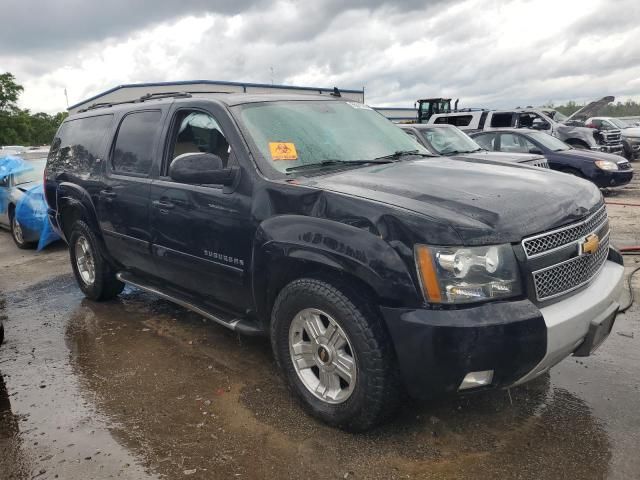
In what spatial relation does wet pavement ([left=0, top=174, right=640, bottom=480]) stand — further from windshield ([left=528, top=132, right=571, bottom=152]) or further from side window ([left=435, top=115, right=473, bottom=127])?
side window ([left=435, top=115, right=473, bottom=127])

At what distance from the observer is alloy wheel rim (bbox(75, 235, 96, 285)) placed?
17.2ft

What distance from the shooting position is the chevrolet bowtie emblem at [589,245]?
108 inches

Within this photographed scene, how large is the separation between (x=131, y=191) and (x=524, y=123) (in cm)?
1473

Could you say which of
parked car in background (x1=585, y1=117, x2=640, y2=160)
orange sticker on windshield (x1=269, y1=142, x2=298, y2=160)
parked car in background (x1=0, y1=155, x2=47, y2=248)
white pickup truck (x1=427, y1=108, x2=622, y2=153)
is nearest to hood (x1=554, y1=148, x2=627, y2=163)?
white pickup truck (x1=427, y1=108, x2=622, y2=153)

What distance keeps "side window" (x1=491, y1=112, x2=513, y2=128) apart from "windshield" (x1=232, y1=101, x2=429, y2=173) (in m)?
12.7

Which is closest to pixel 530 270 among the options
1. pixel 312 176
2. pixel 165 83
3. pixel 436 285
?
pixel 436 285

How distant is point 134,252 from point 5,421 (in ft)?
5.19

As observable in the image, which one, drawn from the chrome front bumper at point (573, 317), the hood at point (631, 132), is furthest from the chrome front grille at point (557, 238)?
the hood at point (631, 132)

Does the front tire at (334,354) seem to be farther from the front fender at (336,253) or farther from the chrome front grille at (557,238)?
the chrome front grille at (557,238)

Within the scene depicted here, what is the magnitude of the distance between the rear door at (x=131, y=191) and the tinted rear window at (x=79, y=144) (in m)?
0.33

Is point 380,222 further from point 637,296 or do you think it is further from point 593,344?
point 637,296

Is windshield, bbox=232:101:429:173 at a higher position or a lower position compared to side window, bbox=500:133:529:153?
higher

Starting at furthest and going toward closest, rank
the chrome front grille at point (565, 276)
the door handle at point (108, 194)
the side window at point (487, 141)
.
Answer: the side window at point (487, 141) → the door handle at point (108, 194) → the chrome front grille at point (565, 276)

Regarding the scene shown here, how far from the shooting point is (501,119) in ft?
51.5
